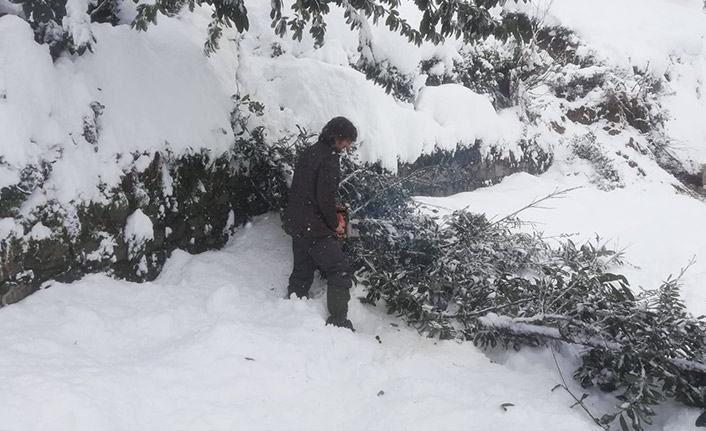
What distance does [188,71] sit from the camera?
4562mm

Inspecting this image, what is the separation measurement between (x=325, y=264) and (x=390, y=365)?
939 mm

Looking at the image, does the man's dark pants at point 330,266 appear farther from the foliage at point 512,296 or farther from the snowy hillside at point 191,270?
the foliage at point 512,296

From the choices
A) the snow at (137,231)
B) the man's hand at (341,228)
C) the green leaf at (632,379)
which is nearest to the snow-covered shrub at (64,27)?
the snow at (137,231)

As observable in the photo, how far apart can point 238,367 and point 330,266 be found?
112 centimetres

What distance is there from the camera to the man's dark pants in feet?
12.1

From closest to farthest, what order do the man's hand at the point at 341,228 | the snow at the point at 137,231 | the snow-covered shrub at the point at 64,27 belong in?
1. the snow-covered shrub at the point at 64,27
2. the snow at the point at 137,231
3. the man's hand at the point at 341,228

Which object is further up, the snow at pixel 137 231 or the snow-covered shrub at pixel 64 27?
the snow-covered shrub at pixel 64 27

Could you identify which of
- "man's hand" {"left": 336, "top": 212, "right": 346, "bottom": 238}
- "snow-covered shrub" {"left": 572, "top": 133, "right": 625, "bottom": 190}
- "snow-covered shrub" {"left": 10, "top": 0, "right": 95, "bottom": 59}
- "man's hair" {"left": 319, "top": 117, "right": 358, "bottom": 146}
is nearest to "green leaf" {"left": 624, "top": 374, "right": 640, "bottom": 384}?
"man's hand" {"left": 336, "top": 212, "right": 346, "bottom": 238}

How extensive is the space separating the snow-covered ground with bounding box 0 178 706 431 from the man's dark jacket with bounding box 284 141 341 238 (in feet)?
2.08

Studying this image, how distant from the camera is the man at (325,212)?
3703 millimetres

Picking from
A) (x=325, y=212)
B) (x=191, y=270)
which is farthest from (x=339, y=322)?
(x=191, y=270)

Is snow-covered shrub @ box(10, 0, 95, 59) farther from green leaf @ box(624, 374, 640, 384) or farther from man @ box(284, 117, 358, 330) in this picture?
green leaf @ box(624, 374, 640, 384)

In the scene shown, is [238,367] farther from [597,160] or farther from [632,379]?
[597,160]

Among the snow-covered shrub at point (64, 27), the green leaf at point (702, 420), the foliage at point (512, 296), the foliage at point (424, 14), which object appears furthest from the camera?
the foliage at point (424, 14)
